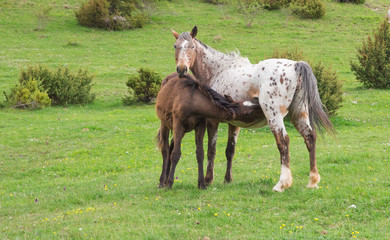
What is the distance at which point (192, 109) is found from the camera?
7.93 metres

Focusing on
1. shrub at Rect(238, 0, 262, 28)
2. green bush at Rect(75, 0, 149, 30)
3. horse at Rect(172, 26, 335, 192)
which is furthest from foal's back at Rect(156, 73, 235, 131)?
shrub at Rect(238, 0, 262, 28)

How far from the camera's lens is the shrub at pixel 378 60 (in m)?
22.9

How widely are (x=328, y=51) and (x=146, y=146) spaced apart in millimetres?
22490

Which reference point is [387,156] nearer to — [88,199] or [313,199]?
[313,199]

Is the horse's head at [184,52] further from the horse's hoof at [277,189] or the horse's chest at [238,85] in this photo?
the horse's hoof at [277,189]

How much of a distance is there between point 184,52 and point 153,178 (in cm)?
309

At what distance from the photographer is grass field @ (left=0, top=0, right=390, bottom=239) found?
6332mm

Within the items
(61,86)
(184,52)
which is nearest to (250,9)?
(61,86)

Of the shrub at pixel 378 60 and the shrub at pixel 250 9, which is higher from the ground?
the shrub at pixel 250 9

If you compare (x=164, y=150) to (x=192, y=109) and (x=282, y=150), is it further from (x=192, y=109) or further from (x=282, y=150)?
(x=282, y=150)

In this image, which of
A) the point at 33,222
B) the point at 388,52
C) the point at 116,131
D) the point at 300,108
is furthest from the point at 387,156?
the point at 388,52

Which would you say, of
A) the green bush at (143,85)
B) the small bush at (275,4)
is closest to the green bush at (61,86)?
the green bush at (143,85)

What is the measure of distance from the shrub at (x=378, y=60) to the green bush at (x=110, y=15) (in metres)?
22.5

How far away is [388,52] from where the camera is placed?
23031mm
